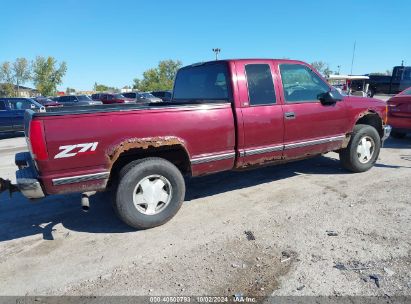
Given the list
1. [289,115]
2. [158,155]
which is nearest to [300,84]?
[289,115]

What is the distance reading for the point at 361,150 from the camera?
228 inches

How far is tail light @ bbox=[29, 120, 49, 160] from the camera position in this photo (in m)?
3.18

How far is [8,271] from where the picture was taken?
10.3 feet

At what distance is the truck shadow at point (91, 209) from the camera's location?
403cm

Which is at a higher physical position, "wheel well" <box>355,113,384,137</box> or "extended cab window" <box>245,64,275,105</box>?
"extended cab window" <box>245,64,275,105</box>

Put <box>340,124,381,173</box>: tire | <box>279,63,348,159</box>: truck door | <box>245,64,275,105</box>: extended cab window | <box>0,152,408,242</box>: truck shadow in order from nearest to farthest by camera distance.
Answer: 1. <box>0,152,408,242</box>: truck shadow
2. <box>245,64,275,105</box>: extended cab window
3. <box>279,63,348,159</box>: truck door
4. <box>340,124,381,173</box>: tire

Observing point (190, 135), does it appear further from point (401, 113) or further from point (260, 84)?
point (401, 113)

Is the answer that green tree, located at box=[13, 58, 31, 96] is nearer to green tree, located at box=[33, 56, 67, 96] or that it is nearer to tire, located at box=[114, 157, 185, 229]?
green tree, located at box=[33, 56, 67, 96]

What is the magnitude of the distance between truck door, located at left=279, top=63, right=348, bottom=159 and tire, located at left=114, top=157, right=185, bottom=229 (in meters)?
1.87

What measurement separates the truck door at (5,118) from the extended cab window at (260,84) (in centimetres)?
1242

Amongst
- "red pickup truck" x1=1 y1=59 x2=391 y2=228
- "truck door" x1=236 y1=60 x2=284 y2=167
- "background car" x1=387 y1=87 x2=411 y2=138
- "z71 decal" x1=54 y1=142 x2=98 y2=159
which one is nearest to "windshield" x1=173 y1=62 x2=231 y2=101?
"red pickup truck" x1=1 y1=59 x2=391 y2=228

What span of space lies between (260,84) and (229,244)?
7.45 ft

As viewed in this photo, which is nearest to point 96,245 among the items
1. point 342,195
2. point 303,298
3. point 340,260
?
point 303,298

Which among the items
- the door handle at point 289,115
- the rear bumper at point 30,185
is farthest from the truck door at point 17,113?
the door handle at point 289,115
